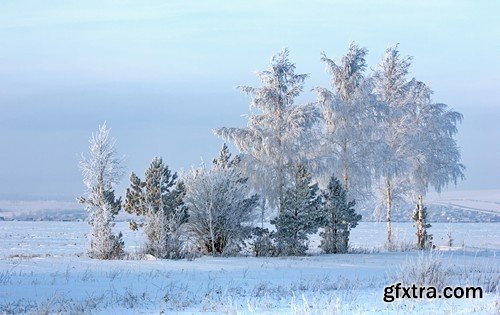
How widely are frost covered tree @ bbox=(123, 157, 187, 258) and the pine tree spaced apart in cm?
1514

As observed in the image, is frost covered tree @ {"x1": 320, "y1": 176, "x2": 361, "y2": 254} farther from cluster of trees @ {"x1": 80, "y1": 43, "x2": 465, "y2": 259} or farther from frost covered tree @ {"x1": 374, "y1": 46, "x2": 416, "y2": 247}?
frost covered tree @ {"x1": 374, "y1": 46, "x2": 416, "y2": 247}

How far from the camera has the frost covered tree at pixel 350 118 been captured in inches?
1620

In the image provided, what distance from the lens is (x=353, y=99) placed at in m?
41.9

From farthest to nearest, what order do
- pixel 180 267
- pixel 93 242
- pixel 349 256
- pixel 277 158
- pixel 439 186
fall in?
pixel 439 186 → pixel 277 158 → pixel 349 256 → pixel 93 242 → pixel 180 267

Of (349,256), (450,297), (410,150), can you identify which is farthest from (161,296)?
(410,150)

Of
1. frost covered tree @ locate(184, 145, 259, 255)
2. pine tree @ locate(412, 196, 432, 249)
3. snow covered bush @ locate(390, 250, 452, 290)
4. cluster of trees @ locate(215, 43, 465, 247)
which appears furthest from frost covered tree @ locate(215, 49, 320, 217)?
snow covered bush @ locate(390, 250, 452, 290)

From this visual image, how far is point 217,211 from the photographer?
110 ft

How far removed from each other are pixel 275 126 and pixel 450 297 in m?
23.2

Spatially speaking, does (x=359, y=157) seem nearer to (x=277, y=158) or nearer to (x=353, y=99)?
(x=353, y=99)

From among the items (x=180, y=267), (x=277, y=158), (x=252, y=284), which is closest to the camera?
(x=252, y=284)

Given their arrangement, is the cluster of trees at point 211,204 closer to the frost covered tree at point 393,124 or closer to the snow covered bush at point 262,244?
the snow covered bush at point 262,244

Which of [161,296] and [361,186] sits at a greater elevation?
[361,186]

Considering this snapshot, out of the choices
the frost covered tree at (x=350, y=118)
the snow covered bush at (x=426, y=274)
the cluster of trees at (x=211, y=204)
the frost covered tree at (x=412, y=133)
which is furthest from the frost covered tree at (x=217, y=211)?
the snow covered bush at (x=426, y=274)

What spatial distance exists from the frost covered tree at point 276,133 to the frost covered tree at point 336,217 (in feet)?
9.48
